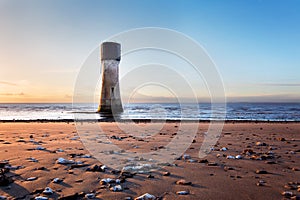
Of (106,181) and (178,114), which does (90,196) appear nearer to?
(106,181)

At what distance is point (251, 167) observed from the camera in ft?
13.3

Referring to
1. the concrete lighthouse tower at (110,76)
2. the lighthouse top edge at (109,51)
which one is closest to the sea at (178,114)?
the concrete lighthouse tower at (110,76)

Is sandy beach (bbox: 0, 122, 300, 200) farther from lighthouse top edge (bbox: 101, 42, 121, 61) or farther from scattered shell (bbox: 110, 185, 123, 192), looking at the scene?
lighthouse top edge (bbox: 101, 42, 121, 61)

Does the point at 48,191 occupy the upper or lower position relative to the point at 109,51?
lower

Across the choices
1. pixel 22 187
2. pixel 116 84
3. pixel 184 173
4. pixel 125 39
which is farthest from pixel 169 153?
pixel 116 84

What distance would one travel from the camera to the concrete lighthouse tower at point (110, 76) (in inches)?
946

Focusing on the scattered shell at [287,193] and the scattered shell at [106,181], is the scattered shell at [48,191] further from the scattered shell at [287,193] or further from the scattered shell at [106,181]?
the scattered shell at [287,193]

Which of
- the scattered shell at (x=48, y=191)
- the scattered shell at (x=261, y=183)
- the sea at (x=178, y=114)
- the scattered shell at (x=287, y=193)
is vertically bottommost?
the sea at (x=178, y=114)

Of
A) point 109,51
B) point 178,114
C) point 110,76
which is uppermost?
point 109,51

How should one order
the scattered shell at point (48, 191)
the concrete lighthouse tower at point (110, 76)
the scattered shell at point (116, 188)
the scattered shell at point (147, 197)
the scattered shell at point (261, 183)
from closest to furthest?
the scattered shell at point (147, 197), the scattered shell at point (48, 191), the scattered shell at point (116, 188), the scattered shell at point (261, 183), the concrete lighthouse tower at point (110, 76)

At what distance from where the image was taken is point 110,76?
24.5m

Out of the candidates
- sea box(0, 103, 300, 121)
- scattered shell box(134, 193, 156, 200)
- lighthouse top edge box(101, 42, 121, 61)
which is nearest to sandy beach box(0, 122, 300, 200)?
scattered shell box(134, 193, 156, 200)

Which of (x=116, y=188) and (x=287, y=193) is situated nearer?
(x=287, y=193)

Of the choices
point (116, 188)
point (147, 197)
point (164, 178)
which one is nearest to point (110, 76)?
point (164, 178)
